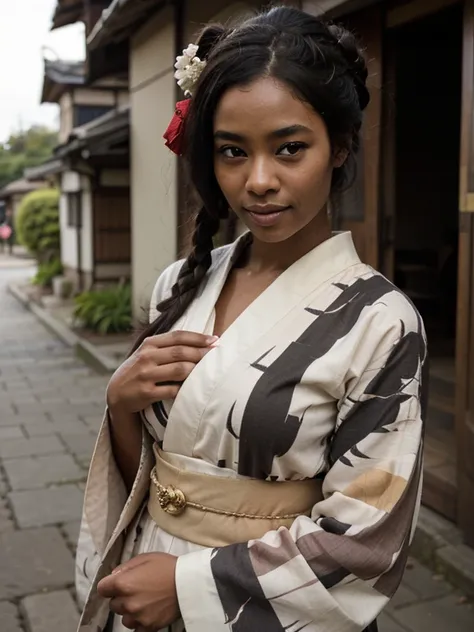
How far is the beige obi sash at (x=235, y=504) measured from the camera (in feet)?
4.64

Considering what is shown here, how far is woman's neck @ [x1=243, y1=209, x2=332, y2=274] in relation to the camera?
153 centimetres

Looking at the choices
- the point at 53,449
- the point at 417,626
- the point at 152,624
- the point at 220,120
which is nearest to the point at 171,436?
the point at 152,624

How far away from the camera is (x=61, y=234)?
17.9 meters

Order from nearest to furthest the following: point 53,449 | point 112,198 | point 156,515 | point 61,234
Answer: point 156,515 → point 53,449 → point 112,198 → point 61,234

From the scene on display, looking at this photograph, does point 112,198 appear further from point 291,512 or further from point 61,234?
point 291,512

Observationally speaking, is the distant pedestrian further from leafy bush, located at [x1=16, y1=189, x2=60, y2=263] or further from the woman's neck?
the woman's neck

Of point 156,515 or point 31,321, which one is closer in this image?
point 156,515

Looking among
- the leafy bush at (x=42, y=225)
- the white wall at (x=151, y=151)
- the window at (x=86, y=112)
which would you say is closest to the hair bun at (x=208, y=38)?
the white wall at (x=151, y=151)

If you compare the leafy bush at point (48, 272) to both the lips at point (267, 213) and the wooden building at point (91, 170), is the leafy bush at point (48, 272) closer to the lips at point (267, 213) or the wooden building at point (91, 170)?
the wooden building at point (91, 170)

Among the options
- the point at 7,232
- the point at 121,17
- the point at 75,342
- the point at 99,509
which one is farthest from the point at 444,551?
the point at 7,232

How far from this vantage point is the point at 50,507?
4.73 m

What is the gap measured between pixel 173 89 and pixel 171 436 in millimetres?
7231

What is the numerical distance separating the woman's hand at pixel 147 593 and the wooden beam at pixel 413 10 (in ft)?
11.2

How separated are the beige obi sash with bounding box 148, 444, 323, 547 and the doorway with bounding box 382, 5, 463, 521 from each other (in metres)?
5.59
